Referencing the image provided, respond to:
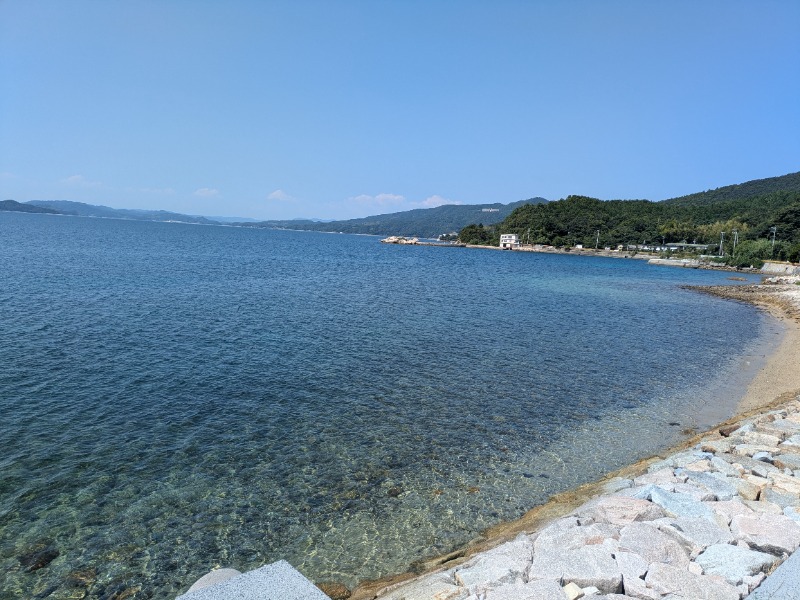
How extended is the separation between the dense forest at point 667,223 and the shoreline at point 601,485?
10126cm

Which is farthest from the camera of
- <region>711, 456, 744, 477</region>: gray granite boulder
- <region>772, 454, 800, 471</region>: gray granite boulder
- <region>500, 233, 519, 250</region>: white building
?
<region>500, 233, 519, 250</region>: white building

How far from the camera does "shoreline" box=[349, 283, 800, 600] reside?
6836mm

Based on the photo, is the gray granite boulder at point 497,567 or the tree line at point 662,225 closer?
the gray granite boulder at point 497,567

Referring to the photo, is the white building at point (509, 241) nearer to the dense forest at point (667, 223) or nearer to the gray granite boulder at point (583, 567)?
the dense forest at point (667, 223)

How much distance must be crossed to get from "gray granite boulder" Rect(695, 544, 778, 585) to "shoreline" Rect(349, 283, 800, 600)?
2372 millimetres

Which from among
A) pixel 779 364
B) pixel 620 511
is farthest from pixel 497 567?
pixel 779 364

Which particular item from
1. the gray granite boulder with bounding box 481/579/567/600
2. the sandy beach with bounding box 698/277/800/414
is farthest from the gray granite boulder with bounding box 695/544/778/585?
the sandy beach with bounding box 698/277/800/414

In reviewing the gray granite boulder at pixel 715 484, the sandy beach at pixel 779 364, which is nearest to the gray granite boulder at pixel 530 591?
the gray granite boulder at pixel 715 484

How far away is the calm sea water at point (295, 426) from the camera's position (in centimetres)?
753

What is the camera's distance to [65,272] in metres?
38.5

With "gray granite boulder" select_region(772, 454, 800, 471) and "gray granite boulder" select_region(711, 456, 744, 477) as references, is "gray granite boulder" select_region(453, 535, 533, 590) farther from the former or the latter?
"gray granite boulder" select_region(772, 454, 800, 471)

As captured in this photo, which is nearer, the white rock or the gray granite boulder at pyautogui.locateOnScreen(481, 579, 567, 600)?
the gray granite boulder at pyautogui.locateOnScreen(481, 579, 567, 600)

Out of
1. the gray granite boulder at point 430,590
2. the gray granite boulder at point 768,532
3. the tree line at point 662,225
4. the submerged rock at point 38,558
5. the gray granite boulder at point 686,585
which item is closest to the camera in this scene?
the gray granite boulder at point 686,585

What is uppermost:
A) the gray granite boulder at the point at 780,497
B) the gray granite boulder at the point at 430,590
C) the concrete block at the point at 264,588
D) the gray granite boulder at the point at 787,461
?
the concrete block at the point at 264,588
